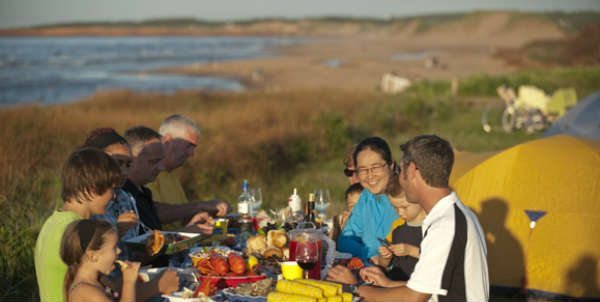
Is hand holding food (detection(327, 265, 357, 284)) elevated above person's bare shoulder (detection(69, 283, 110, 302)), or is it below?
below

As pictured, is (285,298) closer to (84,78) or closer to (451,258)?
(451,258)

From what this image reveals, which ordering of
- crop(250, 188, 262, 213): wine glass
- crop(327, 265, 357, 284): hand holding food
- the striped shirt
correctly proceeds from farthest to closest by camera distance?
crop(250, 188, 262, 213): wine glass, crop(327, 265, 357, 284): hand holding food, the striped shirt

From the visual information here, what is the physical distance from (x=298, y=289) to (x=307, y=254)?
0.36 m

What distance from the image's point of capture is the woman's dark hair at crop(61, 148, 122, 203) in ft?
14.2

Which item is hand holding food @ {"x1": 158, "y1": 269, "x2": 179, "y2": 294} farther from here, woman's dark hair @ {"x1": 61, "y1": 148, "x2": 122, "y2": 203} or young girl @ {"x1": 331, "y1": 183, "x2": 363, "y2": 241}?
young girl @ {"x1": 331, "y1": 183, "x2": 363, "y2": 241}

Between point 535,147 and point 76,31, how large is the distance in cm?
19796

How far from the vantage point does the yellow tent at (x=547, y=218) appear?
759 centimetres

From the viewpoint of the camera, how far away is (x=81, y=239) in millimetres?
3932

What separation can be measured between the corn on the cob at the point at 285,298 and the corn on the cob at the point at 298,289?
26 millimetres

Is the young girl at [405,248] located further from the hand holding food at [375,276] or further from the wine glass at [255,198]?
the wine glass at [255,198]

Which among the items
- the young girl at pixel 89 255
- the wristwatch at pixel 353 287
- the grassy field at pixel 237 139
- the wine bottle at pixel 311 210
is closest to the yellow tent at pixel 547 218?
the wine bottle at pixel 311 210

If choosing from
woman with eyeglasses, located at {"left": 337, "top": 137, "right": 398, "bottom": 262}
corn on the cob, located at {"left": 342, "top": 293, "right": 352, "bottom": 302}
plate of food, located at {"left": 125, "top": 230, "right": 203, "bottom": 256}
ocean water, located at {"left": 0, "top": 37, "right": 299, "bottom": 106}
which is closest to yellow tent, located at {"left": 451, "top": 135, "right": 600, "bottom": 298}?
woman with eyeglasses, located at {"left": 337, "top": 137, "right": 398, "bottom": 262}

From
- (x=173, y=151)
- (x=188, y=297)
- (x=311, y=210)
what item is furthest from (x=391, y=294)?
(x=173, y=151)

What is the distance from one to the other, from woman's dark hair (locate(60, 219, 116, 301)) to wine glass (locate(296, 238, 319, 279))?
1082 mm
